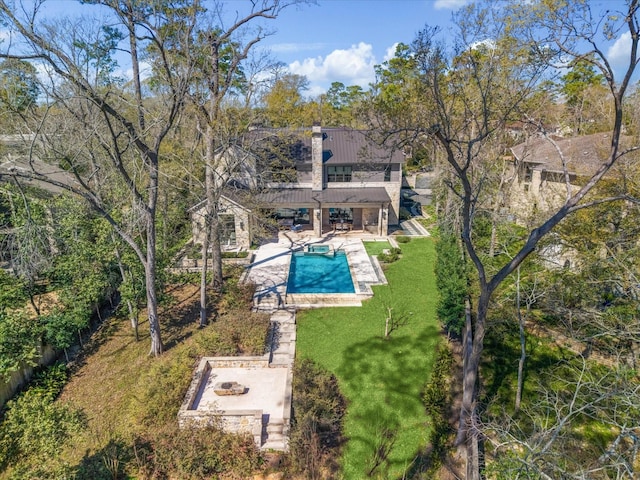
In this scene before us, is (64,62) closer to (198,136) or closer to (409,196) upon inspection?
(198,136)

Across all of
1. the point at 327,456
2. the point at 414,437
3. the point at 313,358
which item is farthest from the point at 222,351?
the point at 414,437

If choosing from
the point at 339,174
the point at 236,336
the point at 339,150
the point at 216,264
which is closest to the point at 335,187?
the point at 339,174

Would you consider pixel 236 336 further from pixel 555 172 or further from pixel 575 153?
pixel 555 172

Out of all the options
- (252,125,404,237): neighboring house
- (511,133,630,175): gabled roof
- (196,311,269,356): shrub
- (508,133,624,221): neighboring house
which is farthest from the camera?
(252,125,404,237): neighboring house

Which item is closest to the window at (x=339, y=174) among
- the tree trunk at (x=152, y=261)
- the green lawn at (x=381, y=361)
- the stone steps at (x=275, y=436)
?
the green lawn at (x=381, y=361)

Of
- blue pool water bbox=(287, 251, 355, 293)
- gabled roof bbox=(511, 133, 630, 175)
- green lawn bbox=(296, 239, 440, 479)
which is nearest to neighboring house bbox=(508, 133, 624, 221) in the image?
gabled roof bbox=(511, 133, 630, 175)

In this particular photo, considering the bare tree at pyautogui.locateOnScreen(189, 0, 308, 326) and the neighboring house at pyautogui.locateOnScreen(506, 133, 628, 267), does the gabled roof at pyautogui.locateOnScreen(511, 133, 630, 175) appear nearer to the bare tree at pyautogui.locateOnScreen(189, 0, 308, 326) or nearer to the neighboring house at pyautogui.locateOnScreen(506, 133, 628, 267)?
→ the neighboring house at pyautogui.locateOnScreen(506, 133, 628, 267)
